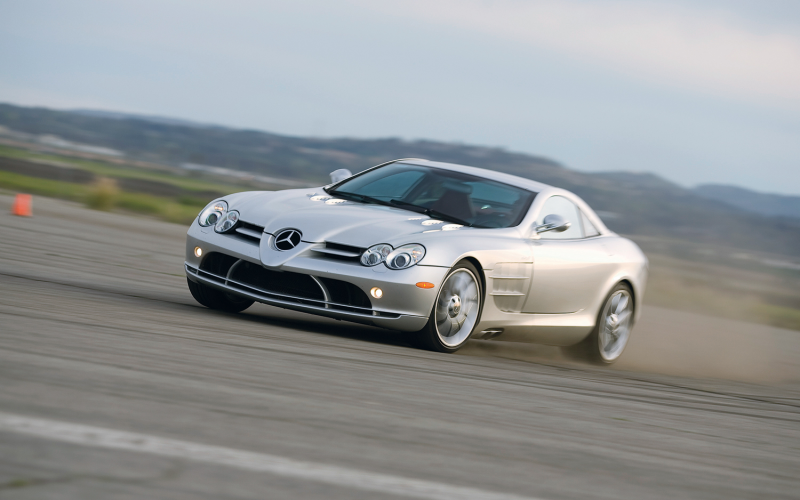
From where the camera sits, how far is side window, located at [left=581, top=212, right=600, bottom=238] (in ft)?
26.7

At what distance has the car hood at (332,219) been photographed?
20.8 ft

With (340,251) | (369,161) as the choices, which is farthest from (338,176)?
(369,161)

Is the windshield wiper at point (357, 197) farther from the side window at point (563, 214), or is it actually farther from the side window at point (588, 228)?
the side window at point (588, 228)

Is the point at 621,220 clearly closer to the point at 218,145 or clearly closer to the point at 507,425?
the point at 218,145

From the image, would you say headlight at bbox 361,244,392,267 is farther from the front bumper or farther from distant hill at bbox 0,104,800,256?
distant hill at bbox 0,104,800,256

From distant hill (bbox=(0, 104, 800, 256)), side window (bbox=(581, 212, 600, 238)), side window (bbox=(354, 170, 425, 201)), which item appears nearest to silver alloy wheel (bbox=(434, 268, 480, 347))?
side window (bbox=(354, 170, 425, 201))

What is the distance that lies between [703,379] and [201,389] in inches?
210

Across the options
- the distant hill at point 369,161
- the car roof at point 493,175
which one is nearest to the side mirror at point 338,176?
the car roof at point 493,175

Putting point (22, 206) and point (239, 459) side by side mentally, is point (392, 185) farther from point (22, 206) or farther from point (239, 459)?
point (22, 206)

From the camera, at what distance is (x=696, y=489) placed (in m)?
3.49

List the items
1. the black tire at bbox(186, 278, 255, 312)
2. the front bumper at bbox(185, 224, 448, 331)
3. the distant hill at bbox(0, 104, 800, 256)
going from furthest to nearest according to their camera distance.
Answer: the distant hill at bbox(0, 104, 800, 256) < the black tire at bbox(186, 278, 255, 312) < the front bumper at bbox(185, 224, 448, 331)

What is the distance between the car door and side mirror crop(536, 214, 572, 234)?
0.10m

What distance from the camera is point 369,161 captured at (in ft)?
449

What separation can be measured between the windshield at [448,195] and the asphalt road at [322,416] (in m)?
1.03
